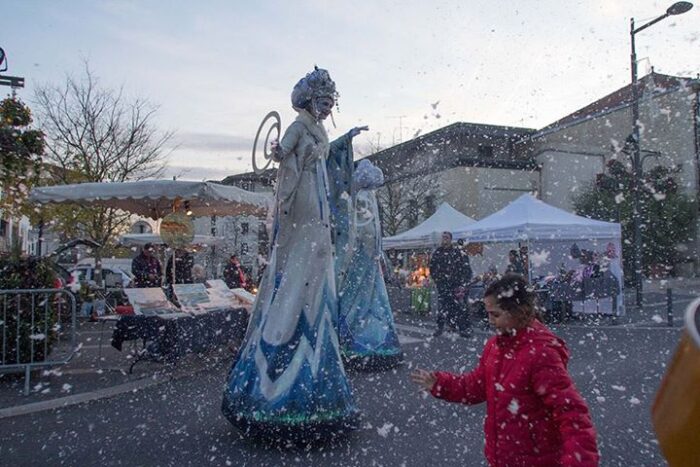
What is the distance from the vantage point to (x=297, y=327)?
13.4 ft

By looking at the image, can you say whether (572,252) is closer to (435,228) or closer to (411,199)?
(435,228)

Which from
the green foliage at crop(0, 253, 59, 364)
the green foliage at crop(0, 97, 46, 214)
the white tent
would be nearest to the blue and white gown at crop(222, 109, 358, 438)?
the green foliage at crop(0, 253, 59, 364)

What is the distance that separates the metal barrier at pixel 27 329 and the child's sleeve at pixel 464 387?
15.9 ft

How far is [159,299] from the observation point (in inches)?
301

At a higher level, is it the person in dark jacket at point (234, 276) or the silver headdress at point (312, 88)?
the silver headdress at point (312, 88)

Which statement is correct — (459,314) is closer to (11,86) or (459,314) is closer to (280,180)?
(280,180)

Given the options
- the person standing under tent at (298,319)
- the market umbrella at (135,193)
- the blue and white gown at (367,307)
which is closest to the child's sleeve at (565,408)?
the person standing under tent at (298,319)

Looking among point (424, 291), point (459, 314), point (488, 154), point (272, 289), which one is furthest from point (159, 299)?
point (488, 154)

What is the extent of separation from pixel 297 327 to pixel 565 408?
2225mm

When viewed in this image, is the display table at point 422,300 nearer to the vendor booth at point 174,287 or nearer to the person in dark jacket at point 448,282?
the person in dark jacket at point 448,282

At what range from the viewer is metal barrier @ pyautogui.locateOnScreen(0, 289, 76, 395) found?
20.7 feet

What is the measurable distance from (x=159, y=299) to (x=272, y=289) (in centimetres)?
394

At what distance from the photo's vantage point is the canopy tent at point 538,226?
13.1m

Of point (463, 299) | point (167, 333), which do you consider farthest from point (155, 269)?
point (463, 299)
